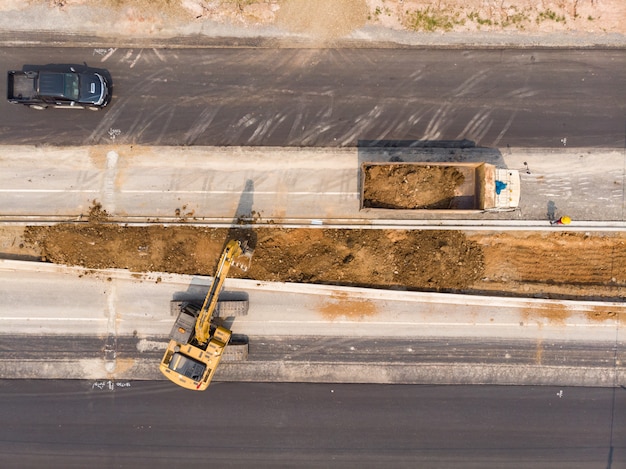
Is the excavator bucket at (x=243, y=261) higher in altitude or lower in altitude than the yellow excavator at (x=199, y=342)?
higher

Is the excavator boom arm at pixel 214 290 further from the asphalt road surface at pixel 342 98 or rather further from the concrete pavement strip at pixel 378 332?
the asphalt road surface at pixel 342 98

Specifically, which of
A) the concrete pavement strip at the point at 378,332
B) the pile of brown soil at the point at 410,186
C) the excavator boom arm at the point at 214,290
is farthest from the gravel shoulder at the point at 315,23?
the concrete pavement strip at the point at 378,332

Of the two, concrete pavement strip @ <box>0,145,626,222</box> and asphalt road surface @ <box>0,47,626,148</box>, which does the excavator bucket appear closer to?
concrete pavement strip @ <box>0,145,626,222</box>

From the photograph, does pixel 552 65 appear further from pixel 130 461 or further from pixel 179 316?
pixel 130 461

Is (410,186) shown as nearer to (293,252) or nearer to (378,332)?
(293,252)

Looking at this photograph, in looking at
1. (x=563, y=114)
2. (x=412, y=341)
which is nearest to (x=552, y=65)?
(x=563, y=114)

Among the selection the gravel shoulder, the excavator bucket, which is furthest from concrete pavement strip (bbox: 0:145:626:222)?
the gravel shoulder

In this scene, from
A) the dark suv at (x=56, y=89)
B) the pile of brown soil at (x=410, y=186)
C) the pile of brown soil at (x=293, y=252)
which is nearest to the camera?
the dark suv at (x=56, y=89)
